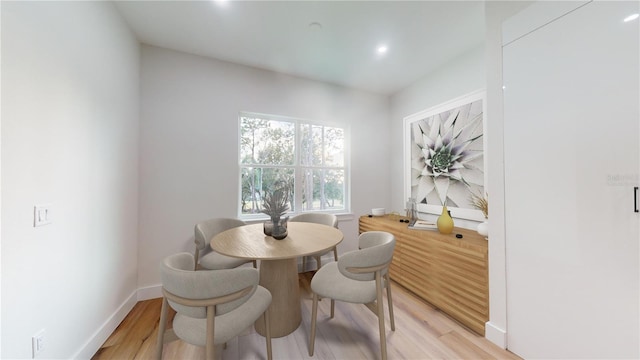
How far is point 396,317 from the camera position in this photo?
80.4 inches

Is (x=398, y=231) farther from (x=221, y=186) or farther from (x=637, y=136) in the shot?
(x=221, y=186)

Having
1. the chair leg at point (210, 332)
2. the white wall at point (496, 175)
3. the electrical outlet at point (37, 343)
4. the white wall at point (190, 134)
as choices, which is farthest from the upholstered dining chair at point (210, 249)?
the white wall at point (496, 175)

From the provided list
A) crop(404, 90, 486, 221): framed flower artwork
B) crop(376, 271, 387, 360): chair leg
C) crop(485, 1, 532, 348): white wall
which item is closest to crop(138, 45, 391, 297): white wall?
crop(404, 90, 486, 221): framed flower artwork

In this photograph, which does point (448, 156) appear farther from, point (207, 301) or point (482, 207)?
point (207, 301)

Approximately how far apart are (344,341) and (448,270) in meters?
1.15

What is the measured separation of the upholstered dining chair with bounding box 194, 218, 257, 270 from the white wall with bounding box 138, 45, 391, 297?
229 mm

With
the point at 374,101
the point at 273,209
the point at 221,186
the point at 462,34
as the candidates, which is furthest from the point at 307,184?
the point at 462,34

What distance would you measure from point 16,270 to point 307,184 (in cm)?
259

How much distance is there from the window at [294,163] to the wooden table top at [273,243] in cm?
92

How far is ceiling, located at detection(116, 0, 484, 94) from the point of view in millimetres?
1866

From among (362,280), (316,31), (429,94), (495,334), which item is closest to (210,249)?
(362,280)

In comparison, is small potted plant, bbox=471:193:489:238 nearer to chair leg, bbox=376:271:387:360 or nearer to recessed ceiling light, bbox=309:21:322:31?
chair leg, bbox=376:271:387:360

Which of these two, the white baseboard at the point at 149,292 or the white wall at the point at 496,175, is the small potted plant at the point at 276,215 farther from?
the white wall at the point at 496,175

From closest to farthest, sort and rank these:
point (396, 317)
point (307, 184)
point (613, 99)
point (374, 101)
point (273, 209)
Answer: point (613, 99) < point (273, 209) < point (396, 317) < point (307, 184) < point (374, 101)
